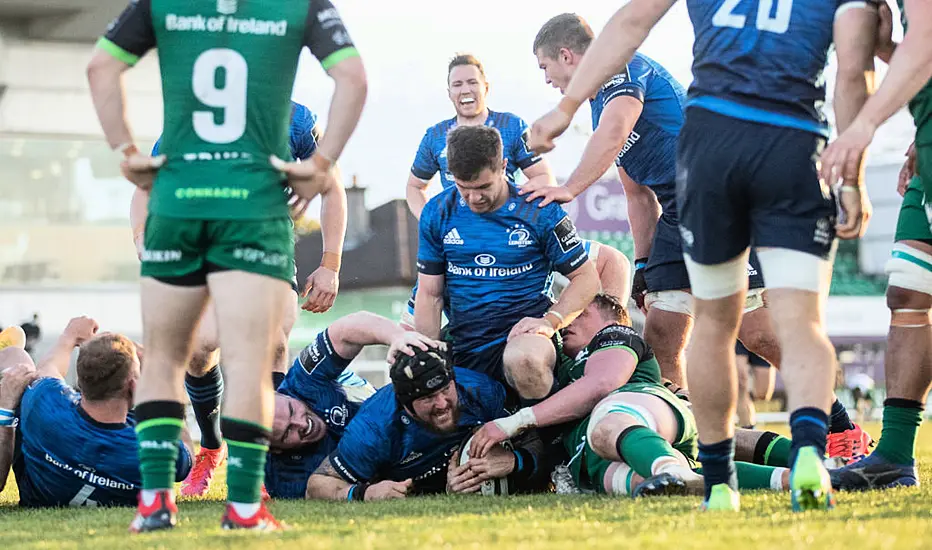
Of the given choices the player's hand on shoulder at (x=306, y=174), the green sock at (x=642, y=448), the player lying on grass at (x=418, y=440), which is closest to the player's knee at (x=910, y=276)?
the green sock at (x=642, y=448)

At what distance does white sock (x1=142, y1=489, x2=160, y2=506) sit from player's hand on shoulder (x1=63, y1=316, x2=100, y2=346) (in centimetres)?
270

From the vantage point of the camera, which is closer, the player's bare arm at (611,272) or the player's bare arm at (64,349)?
the player's bare arm at (64,349)

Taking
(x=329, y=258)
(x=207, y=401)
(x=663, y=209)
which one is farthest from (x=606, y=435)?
(x=207, y=401)

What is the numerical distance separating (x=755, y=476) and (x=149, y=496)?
8.78 feet

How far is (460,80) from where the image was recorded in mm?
7730

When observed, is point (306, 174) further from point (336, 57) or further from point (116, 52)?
point (116, 52)

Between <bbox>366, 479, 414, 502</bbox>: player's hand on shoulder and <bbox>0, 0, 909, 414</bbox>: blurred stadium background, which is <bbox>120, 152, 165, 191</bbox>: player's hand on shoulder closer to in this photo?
<bbox>366, 479, 414, 502</bbox>: player's hand on shoulder

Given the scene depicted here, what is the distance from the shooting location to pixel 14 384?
5.66 m

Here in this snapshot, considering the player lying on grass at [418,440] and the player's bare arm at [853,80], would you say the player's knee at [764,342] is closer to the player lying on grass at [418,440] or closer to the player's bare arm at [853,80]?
the player lying on grass at [418,440]

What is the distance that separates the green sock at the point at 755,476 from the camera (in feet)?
17.1

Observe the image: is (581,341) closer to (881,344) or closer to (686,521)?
(686,521)

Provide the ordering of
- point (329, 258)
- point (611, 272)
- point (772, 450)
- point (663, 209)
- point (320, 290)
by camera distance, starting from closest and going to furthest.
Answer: point (772, 450), point (320, 290), point (329, 258), point (663, 209), point (611, 272)

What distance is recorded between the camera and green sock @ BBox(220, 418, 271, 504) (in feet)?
12.1

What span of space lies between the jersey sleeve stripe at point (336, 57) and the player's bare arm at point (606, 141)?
5.23 ft
